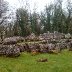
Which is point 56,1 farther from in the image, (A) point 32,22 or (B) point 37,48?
(B) point 37,48

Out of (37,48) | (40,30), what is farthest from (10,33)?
(37,48)

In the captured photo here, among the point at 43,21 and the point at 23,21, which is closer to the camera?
the point at 23,21

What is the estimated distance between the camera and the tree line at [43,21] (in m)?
76.9

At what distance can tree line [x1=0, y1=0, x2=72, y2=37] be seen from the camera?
3029 inches

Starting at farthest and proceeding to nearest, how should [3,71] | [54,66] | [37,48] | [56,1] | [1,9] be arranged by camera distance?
[56,1], [1,9], [37,48], [54,66], [3,71]

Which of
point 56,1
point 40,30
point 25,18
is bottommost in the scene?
point 40,30

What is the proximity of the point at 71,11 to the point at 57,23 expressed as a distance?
9.11 m

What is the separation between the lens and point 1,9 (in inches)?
1453

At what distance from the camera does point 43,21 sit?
8969 cm

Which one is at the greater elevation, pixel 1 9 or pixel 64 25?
pixel 1 9

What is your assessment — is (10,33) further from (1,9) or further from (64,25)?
(1,9)

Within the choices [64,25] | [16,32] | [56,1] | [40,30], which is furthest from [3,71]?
[56,1]

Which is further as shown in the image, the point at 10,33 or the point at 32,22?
the point at 32,22

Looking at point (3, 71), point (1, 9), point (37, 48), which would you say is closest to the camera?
point (3, 71)
